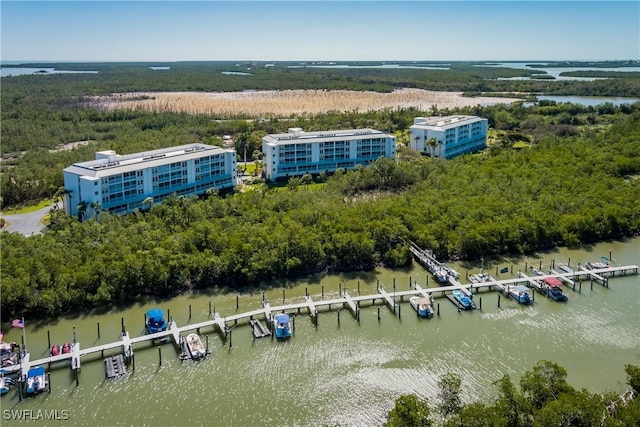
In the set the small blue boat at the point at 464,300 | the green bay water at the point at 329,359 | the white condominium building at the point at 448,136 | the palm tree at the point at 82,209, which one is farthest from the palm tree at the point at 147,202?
the white condominium building at the point at 448,136

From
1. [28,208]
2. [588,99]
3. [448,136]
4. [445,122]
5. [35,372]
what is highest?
[588,99]

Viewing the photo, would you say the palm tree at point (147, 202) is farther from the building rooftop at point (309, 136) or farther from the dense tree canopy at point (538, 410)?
the dense tree canopy at point (538, 410)

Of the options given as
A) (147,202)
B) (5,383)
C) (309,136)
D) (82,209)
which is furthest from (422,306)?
(309,136)

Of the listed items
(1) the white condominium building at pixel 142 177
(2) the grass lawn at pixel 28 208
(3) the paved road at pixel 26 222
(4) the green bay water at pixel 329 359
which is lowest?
Answer: (4) the green bay water at pixel 329 359

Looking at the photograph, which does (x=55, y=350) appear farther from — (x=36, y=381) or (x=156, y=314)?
(x=156, y=314)

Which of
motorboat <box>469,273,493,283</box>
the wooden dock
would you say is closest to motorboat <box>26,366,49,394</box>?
the wooden dock

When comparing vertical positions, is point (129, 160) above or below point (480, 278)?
above
